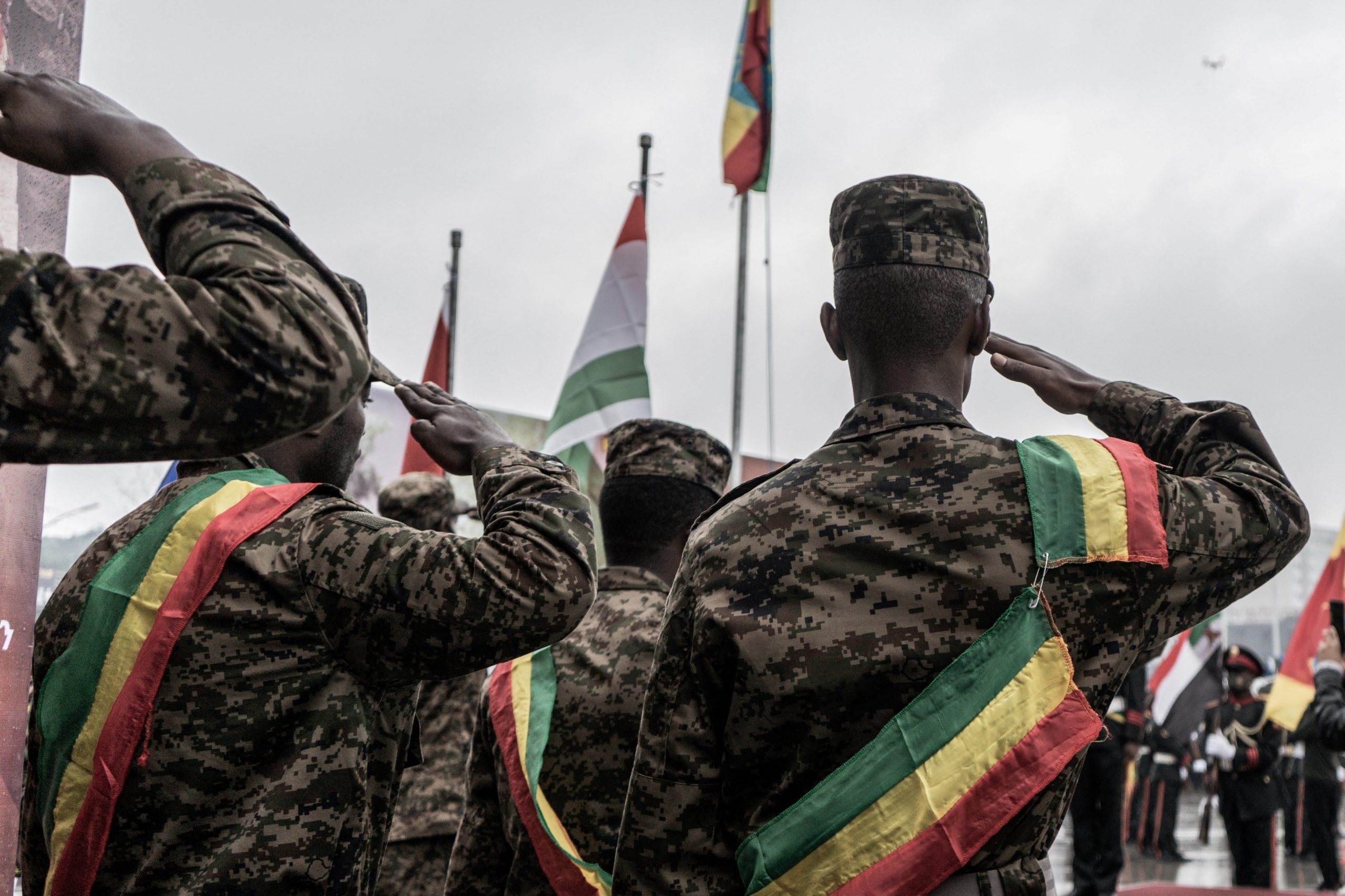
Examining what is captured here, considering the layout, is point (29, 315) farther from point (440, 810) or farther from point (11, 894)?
point (440, 810)

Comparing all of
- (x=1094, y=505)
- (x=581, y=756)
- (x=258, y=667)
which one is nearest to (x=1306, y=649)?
(x=581, y=756)

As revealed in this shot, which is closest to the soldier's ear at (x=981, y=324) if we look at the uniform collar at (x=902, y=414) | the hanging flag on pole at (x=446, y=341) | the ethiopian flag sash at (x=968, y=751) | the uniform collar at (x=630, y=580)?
the uniform collar at (x=902, y=414)

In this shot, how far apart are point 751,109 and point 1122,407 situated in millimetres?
6896

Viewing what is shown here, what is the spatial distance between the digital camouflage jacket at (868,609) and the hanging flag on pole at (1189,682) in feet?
37.9

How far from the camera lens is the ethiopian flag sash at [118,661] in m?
1.88

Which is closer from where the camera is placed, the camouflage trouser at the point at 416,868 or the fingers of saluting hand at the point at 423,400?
the fingers of saluting hand at the point at 423,400

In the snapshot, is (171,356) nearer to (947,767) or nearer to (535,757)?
(947,767)

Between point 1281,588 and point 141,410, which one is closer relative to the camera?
point 141,410

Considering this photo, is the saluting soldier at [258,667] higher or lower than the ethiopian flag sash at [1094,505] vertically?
lower

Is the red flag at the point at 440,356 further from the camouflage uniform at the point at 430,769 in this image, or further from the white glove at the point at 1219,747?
the white glove at the point at 1219,747

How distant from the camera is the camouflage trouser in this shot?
3613mm

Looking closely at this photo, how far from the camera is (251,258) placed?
1.19 metres

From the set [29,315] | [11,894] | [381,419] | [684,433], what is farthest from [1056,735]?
[381,419]

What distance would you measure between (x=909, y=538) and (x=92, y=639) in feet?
4.27
